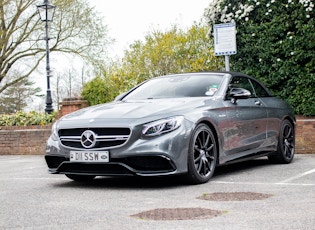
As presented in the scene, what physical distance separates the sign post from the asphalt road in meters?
4.89

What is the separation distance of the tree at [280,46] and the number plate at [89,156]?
7.27 metres

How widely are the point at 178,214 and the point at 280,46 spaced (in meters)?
9.01

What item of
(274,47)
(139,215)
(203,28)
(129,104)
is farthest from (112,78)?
(139,215)

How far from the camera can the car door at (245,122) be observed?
7949 mm

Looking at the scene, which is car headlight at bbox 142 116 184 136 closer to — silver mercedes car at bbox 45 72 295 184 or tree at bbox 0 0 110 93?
silver mercedes car at bbox 45 72 295 184

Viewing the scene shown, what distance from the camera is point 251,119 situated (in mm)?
8500

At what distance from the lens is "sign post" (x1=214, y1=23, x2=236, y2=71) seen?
43.5 feet

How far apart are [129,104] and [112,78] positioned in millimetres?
13325

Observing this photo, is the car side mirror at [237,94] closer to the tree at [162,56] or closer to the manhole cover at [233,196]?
the manhole cover at [233,196]

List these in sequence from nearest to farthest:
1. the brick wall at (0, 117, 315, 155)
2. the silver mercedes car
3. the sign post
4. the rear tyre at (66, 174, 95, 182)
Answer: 1. the silver mercedes car
2. the rear tyre at (66, 174, 95, 182)
3. the sign post
4. the brick wall at (0, 117, 315, 155)

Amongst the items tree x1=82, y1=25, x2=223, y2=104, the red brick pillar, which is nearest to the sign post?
the red brick pillar

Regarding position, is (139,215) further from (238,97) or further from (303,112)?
(303,112)

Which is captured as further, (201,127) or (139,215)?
(201,127)

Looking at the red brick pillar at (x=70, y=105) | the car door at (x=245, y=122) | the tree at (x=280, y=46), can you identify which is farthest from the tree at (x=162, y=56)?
the car door at (x=245, y=122)
